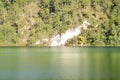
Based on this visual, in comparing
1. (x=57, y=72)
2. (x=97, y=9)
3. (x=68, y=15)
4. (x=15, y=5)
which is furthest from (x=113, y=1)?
(x=57, y=72)

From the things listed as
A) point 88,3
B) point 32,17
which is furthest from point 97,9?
point 32,17

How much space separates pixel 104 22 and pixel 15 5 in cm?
4187

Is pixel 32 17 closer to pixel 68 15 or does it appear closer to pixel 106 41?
pixel 68 15

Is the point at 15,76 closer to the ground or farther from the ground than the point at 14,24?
closer to the ground

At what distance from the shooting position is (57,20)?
16362 centimetres

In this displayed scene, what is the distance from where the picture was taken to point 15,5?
167 metres

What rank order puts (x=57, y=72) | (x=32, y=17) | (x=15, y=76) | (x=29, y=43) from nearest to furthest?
(x=15, y=76) < (x=57, y=72) < (x=29, y=43) < (x=32, y=17)

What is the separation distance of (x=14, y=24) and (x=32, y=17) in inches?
350

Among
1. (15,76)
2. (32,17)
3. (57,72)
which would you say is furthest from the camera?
(32,17)

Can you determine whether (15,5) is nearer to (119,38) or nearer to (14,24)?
(14,24)

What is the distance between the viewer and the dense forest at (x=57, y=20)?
519ft

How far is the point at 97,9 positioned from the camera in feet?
559

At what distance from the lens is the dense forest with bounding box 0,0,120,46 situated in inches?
6225

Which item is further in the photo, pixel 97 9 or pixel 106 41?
pixel 97 9
